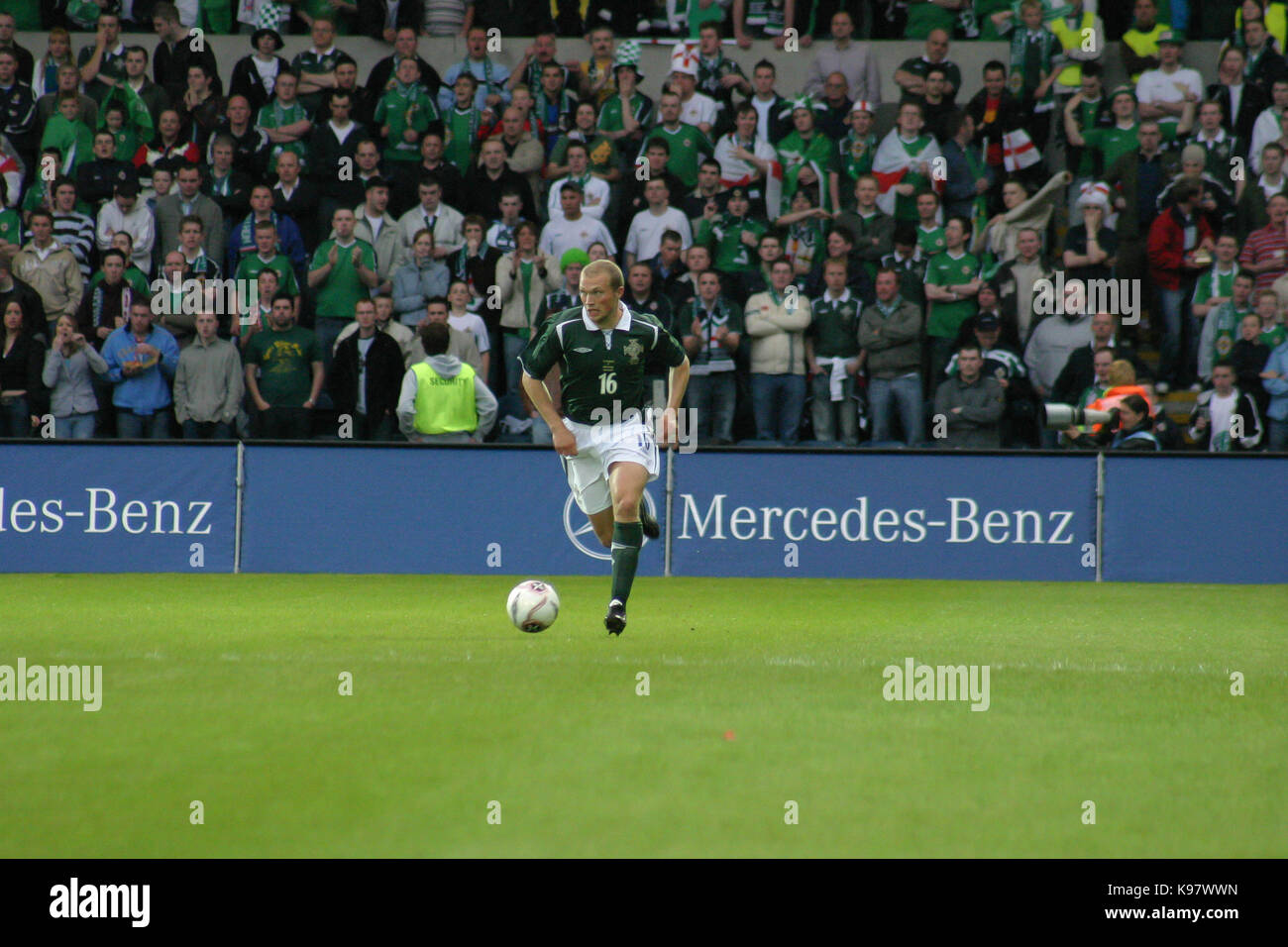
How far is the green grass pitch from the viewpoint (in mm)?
4566

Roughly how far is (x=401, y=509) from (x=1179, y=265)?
890 cm

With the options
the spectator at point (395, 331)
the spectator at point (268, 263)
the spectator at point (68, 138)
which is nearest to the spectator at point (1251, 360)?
the spectator at point (395, 331)

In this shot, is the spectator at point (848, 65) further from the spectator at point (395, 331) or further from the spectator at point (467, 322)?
the spectator at point (395, 331)

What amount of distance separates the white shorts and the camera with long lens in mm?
2559

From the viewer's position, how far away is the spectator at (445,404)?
1578 centimetres

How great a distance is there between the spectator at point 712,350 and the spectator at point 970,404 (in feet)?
7.23

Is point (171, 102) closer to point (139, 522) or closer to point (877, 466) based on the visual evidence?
point (139, 522)

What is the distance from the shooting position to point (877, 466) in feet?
50.2

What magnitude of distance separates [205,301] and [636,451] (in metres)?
8.49

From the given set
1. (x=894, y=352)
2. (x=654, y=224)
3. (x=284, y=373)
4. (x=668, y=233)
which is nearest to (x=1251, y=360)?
(x=894, y=352)

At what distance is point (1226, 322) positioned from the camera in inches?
650

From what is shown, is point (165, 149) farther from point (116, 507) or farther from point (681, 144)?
point (681, 144)

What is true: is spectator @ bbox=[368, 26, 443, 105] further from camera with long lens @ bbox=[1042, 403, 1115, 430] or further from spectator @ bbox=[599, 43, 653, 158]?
camera with long lens @ bbox=[1042, 403, 1115, 430]
